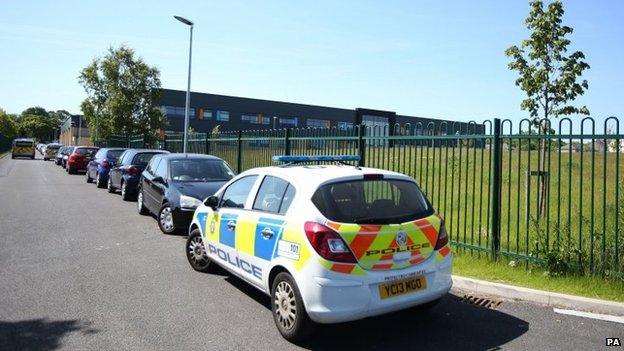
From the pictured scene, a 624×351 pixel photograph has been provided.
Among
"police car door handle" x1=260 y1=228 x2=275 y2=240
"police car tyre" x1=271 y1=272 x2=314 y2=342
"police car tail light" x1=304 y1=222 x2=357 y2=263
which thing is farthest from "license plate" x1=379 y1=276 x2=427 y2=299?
"police car door handle" x1=260 y1=228 x2=275 y2=240

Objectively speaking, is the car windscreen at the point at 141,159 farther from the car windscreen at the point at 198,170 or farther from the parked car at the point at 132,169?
the car windscreen at the point at 198,170

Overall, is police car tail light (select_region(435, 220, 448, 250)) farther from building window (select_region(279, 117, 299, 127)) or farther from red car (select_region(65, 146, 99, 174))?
building window (select_region(279, 117, 299, 127))

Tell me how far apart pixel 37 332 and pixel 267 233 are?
225 cm

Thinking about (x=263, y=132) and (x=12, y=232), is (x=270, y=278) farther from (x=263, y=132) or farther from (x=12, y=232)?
(x=263, y=132)

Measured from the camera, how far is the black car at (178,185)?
366 inches

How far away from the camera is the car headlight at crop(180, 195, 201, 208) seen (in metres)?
9.21

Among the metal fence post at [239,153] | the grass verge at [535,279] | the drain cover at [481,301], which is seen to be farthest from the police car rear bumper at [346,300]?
the metal fence post at [239,153]

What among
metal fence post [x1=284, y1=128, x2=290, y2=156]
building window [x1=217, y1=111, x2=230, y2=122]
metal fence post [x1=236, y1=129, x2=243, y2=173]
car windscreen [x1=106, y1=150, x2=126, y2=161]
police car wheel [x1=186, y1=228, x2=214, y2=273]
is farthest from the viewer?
building window [x1=217, y1=111, x2=230, y2=122]

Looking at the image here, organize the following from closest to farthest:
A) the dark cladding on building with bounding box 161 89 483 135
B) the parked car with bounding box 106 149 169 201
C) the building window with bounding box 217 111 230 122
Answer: the parked car with bounding box 106 149 169 201 < the dark cladding on building with bounding box 161 89 483 135 < the building window with bounding box 217 111 230 122

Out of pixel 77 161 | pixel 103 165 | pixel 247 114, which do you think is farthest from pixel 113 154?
pixel 247 114

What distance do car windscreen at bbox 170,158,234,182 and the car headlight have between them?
2.82 ft

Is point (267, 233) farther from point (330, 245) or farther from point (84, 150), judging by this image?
point (84, 150)

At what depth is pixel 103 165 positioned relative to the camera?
1891cm

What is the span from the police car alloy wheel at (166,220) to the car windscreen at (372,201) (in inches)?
219
